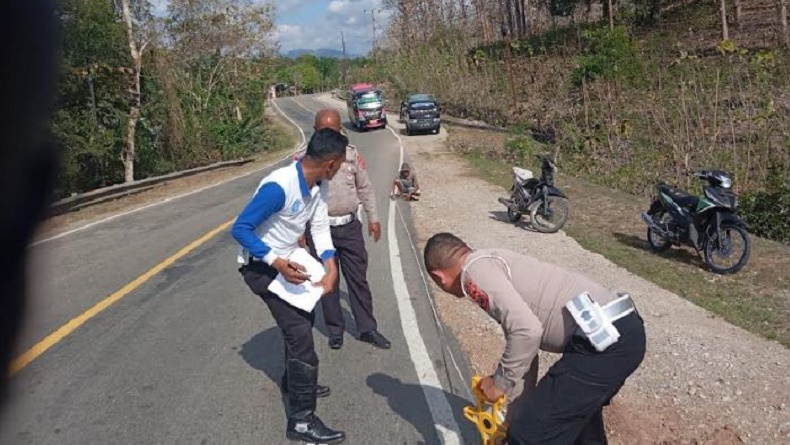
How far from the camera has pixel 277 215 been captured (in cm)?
397

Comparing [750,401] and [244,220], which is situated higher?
[244,220]

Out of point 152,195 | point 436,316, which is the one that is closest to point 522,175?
point 436,316

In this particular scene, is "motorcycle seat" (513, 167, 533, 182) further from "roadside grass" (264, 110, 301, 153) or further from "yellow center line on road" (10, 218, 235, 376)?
"roadside grass" (264, 110, 301, 153)

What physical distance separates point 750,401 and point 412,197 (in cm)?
1051

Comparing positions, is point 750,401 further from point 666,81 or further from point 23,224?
point 666,81

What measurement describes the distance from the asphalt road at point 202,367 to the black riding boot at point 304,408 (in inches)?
5.1

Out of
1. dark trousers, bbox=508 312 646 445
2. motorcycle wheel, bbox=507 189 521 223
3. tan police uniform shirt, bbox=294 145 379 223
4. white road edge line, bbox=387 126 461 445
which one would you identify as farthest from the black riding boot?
motorcycle wheel, bbox=507 189 521 223

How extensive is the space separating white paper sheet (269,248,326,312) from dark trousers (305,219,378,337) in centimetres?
173

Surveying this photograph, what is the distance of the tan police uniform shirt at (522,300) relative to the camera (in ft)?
9.51

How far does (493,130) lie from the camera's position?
32.3m

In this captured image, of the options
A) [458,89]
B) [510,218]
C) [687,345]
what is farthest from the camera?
[458,89]

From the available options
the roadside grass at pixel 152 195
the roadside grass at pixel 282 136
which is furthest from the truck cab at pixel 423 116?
the roadside grass at pixel 282 136

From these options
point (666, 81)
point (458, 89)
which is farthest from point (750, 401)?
point (458, 89)

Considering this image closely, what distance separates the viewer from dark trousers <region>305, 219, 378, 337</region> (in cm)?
591
